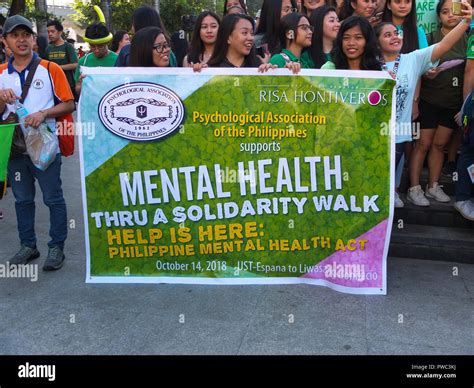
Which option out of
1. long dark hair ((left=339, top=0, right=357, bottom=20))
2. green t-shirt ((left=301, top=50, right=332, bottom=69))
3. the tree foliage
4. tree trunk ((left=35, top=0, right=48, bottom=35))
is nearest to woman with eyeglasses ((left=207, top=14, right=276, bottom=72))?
green t-shirt ((left=301, top=50, right=332, bottom=69))

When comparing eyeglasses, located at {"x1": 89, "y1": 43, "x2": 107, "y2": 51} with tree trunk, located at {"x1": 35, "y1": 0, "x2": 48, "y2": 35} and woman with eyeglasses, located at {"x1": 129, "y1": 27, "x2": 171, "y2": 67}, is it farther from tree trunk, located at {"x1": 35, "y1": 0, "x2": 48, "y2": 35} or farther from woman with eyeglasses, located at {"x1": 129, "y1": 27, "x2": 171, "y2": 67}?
tree trunk, located at {"x1": 35, "y1": 0, "x2": 48, "y2": 35}

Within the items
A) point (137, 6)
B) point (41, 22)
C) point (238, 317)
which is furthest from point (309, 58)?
point (137, 6)

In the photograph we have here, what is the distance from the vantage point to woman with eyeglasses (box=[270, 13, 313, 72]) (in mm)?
4117

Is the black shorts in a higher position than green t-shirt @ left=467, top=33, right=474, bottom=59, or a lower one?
lower

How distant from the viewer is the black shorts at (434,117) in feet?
14.4

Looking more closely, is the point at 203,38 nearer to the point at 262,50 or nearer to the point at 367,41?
the point at 262,50

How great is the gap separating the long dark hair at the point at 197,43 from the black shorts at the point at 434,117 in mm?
1921

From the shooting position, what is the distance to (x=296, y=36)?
4152 mm

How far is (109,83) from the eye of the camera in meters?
A: 3.47

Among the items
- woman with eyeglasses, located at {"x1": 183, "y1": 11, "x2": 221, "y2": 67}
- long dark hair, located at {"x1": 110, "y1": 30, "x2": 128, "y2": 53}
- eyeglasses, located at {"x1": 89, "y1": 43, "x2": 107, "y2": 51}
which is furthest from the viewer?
long dark hair, located at {"x1": 110, "y1": 30, "x2": 128, "y2": 53}

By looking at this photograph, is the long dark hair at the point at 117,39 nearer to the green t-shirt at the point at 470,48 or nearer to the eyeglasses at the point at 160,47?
the eyeglasses at the point at 160,47

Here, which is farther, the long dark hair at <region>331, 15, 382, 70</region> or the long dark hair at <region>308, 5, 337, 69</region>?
the long dark hair at <region>308, 5, 337, 69</region>

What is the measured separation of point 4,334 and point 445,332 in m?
2.64

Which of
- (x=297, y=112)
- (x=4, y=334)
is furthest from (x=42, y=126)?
(x=297, y=112)
